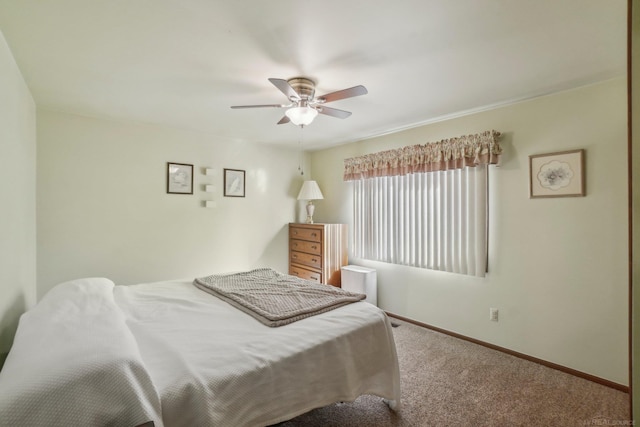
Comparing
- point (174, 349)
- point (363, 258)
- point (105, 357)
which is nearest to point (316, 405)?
point (174, 349)

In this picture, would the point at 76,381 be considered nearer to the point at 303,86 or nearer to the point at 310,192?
the point at 303,86

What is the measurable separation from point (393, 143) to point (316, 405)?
3.11 meters

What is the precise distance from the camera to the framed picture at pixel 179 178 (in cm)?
360

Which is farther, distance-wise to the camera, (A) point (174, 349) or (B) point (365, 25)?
(B) point (365, 25)

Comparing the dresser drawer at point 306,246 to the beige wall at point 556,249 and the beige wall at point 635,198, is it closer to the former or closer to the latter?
the beige wall at point 556,249

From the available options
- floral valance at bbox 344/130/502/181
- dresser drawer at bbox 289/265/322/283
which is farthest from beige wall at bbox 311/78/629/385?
dresser drawer at bbox 289/265/322/283

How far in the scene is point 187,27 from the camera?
162 cm

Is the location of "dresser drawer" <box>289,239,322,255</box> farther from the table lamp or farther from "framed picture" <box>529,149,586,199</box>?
"framed picture" <box>529,149,586,199</box>

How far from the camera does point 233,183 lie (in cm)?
411

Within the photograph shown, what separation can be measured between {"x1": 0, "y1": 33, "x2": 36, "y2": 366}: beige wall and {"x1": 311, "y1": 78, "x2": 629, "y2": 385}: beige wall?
3.58 metres

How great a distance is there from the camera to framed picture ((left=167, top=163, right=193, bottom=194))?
11.8 feet

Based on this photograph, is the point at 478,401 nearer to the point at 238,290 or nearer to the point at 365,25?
the point at 238,290

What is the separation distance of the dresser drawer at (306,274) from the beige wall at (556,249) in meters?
1.56

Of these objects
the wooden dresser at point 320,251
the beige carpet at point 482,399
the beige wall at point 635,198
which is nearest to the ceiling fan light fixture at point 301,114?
the beige wall at point 635,198
